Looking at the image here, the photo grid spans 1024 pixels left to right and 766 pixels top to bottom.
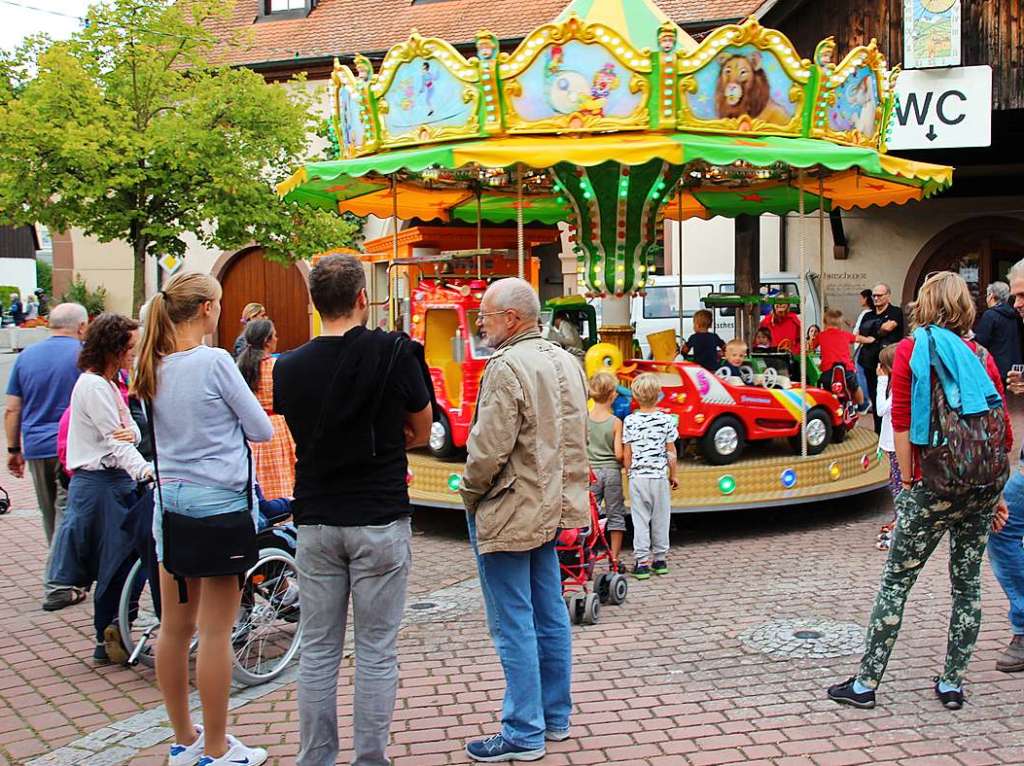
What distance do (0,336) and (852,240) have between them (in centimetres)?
1894

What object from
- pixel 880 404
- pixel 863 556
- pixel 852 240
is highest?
pixel 852 240

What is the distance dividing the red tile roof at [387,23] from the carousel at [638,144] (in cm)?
1194

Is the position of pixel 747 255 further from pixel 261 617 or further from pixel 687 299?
pixel 261 617

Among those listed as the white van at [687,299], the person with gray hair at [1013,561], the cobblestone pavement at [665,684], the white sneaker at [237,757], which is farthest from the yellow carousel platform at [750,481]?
the white van at [687,299]

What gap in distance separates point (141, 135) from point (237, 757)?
13147mm

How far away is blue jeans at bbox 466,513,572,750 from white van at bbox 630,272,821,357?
1455 centimetres

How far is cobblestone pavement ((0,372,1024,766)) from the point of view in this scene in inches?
176

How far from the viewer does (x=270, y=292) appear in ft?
80.5

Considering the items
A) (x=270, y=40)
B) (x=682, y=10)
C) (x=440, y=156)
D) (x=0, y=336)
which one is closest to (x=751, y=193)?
(x=440, y=156)

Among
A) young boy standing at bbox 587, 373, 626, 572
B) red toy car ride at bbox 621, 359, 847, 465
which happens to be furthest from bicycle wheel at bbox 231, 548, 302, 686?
red toy car ride at bbox 621, 359, 847, 465

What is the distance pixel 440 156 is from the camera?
28.5 ft

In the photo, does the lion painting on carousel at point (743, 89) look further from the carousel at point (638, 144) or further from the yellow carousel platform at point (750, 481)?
the yellow carousel platform at point (750, 481)

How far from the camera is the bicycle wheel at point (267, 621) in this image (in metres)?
5.38

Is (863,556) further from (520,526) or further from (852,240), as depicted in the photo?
(852,240)
